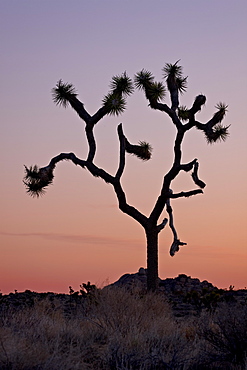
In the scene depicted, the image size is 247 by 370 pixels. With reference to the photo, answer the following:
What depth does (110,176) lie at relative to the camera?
24.1 m

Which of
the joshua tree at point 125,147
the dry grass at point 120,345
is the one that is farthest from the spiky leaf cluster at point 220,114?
the dry grass at point 120,345

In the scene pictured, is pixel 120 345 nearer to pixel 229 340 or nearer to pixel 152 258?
pixel 229 340

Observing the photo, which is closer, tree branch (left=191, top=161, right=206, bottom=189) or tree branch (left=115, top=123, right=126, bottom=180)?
tree branch (left=191, top=161, right=206, bottom=189)

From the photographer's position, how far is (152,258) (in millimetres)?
23641

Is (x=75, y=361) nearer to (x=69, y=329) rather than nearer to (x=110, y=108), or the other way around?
(x=69, y=329)

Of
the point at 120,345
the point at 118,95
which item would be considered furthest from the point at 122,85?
the point at 120,345

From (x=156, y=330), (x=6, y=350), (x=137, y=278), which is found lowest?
(x=6, y=350)

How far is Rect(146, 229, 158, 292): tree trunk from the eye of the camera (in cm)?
2345

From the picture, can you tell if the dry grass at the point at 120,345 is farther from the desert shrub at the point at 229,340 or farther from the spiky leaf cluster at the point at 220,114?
the spiky leaf cluster at the point at 220,114

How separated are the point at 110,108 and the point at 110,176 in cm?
234

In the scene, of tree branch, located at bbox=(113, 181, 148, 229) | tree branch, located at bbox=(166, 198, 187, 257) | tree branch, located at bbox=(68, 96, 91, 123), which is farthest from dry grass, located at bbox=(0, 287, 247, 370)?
tree branch, located at bbox=(68, 96, 91, 123)

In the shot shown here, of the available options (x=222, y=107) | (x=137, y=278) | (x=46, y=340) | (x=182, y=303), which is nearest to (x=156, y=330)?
(x=46, y=340)

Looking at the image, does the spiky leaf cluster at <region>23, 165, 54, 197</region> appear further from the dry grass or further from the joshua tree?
the dry grass

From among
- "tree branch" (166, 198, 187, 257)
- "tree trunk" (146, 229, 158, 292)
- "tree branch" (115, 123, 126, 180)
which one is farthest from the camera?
"tree branch" (166, 198, 187, 257)
